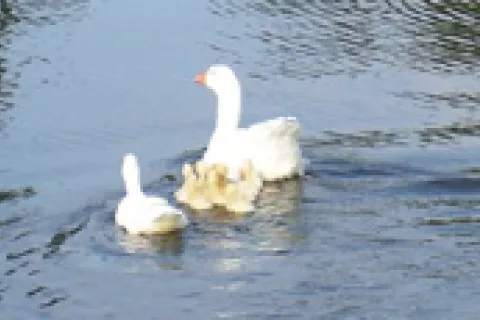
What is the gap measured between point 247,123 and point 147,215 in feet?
14.3

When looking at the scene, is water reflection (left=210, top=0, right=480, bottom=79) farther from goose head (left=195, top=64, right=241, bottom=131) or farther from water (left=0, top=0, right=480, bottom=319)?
goose head (left=195, top=64, right=241, bottom=131)

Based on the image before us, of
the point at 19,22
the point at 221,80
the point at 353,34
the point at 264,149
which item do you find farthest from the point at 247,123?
the point at 19,22

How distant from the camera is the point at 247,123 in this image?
53.6 ft

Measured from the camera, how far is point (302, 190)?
534 inches

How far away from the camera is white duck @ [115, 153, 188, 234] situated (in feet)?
40.1

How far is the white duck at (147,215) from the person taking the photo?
1221 cm

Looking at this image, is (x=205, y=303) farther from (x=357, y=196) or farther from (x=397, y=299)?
(x=357, y=196)

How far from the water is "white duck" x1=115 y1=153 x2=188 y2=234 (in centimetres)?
14

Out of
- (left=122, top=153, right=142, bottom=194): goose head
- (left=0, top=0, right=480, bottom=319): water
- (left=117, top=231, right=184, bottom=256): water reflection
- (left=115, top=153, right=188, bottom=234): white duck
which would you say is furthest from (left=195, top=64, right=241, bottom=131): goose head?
(left=117, top=231, right=184, bottom=256): water reflection

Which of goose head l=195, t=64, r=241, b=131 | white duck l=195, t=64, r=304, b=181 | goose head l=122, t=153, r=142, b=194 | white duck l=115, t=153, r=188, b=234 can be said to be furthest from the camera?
goose head l=195, t=64, r=241, b=131

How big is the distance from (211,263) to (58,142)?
4.46m

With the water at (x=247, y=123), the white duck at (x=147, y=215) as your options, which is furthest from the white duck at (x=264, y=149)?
the white duck at (x=147, y=215)

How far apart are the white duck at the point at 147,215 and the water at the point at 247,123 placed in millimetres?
138

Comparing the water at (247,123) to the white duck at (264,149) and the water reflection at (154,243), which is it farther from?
the white duck at (264,149)
